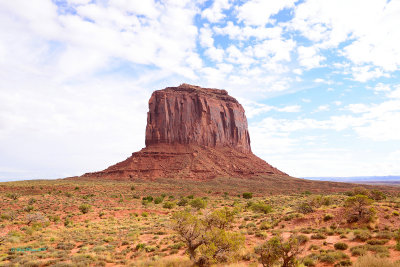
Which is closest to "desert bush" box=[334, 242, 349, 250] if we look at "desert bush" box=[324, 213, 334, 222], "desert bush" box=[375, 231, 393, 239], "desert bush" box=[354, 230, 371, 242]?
"desert bush" box=[354, 230, 371, 242]

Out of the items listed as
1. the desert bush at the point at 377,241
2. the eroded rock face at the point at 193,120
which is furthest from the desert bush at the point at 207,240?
the eroded rock face at the point at 193,120

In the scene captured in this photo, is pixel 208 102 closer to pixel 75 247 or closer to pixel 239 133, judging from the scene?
pixel 239 133

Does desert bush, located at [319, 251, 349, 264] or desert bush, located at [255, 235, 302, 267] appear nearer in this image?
desert bush, located at [255, 235, 302, 267]

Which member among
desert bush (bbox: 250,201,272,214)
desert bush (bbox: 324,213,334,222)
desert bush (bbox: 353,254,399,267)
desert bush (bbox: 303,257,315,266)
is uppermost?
desert bush (bbox: 353,254,399,267)

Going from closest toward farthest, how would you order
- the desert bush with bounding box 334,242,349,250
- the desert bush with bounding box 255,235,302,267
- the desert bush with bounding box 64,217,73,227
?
1. the desert bush with bounding box 255,235,302,267
2. the desert bush with bounding box 334,242,349,250
3. the desert bush with bounding box 64,217,73,227

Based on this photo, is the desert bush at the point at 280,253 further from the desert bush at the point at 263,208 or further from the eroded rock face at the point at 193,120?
the eroded rock face at the point at 193,120

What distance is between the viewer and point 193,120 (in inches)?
3959

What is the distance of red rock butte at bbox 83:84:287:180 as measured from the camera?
79.2m

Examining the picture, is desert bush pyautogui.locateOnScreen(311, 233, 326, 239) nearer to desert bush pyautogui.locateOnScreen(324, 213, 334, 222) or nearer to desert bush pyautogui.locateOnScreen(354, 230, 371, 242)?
desert bush pyautogui.locateOnScreen(354, 230, 371, 242)

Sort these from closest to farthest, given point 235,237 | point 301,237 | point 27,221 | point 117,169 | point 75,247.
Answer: point 235,237
point 301,237
point 75,247
point 27,221
point 117,169

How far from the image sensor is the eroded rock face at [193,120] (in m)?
96.8

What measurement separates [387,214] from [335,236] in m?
5.89

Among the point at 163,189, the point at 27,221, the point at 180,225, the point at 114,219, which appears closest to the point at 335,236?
the point at 180,225

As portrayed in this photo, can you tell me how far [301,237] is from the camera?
1332 centimetres
